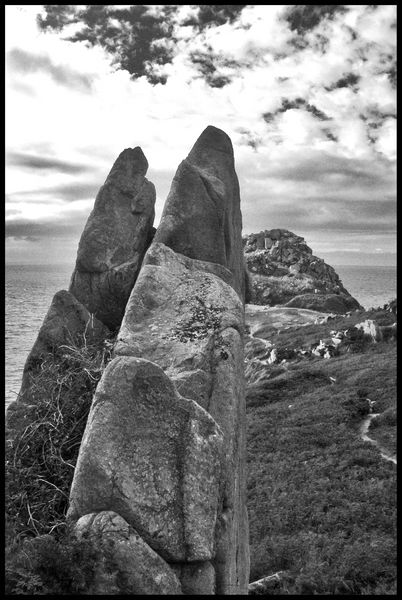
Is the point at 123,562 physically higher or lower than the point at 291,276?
lower

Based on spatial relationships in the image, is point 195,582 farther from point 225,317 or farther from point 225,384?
point 225,317

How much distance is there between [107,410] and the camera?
7.13 m

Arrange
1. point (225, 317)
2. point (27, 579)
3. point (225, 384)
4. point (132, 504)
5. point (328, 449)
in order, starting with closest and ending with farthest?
point (27, 579) → point (132, 504) → point (225, 384) → point (225, 317) → point (328, 449)

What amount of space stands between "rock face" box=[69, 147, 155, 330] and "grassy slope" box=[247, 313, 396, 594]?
1197 cm

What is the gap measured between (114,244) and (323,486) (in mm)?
17608

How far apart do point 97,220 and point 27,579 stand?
1097 centimetres

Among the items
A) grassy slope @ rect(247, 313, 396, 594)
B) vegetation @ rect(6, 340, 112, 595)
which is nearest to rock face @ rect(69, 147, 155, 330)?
vegetation @ rect(6, 340, 112, 595)

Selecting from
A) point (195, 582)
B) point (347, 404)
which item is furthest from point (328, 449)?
point (195, 582)

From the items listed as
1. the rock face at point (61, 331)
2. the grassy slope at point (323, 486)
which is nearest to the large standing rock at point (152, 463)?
the rock face at point (61, 331)

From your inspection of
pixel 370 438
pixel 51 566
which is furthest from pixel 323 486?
pixel 51 566

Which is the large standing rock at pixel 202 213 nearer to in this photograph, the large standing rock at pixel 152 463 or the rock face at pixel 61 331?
the rock face at pixel 61 331

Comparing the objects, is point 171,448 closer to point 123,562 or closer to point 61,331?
point 123,562

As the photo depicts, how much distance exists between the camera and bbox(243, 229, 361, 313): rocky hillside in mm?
126438

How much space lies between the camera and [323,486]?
80.8 ft
